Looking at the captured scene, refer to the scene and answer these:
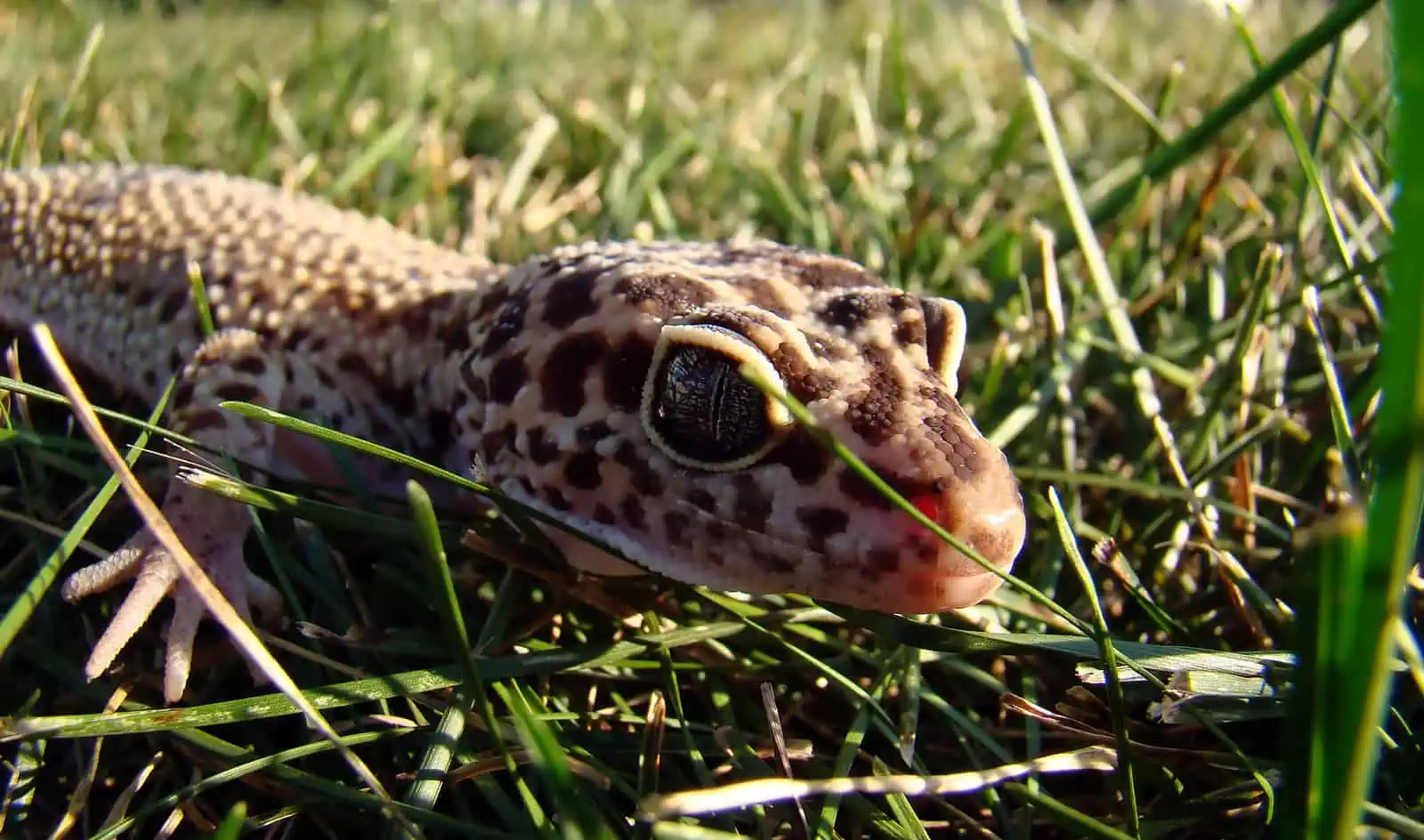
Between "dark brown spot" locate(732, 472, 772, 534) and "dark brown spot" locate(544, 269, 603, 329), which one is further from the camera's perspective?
"dark brown spot" locate(544, 269, 603, 329)

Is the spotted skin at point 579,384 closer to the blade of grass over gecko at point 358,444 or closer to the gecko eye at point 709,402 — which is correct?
the gecko eye at point 709,402

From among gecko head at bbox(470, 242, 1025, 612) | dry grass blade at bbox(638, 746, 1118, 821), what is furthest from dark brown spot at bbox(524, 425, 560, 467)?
dry grass blade at bbox(638, 746, 1118, 821)

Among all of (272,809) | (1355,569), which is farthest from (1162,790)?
(272,809)

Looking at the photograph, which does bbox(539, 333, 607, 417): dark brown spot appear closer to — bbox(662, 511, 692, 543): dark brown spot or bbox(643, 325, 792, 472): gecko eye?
bbox(643, 325, 792, 472): gecko eye

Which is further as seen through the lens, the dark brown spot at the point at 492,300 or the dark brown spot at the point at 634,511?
the dark brown spot at the point at 492,300

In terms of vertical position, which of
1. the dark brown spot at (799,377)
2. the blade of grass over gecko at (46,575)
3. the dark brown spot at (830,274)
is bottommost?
the blade of grass over gecko at (46,575)

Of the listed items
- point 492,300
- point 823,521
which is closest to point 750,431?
point 823,521

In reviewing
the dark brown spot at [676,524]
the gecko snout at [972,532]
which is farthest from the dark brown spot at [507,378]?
the gecko snout at [972,532]
